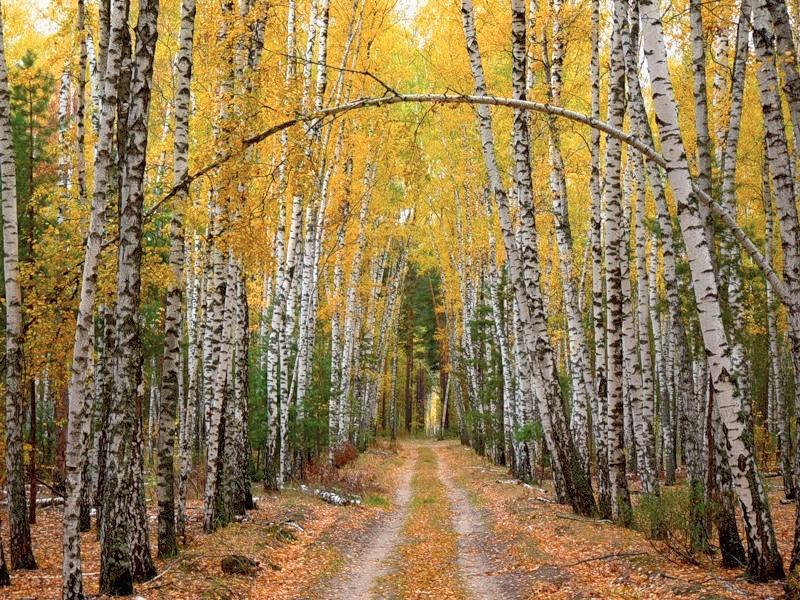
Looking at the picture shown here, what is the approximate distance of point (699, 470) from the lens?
1162cm

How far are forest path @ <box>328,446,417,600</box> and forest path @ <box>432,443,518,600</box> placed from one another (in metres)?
1.08

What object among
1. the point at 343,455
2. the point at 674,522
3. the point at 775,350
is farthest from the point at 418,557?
the point at 343,455

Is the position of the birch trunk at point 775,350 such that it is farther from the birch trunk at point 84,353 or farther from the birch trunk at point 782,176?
the birch trunk at point 84,353

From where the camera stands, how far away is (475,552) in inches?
398

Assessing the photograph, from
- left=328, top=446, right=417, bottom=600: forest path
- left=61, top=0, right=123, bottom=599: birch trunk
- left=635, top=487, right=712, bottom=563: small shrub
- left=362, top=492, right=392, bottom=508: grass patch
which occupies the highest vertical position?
left=61, top=0, right=123, bottom=599: birch trunk

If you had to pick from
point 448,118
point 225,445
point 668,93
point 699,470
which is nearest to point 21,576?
point 225,445

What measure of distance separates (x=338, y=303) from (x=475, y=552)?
12.3m

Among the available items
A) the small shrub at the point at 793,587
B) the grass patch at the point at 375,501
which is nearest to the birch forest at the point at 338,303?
the small shrub at the point at 793,587

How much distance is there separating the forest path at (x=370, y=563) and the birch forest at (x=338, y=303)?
0.26 feet

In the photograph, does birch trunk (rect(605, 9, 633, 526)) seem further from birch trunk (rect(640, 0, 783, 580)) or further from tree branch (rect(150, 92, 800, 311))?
birch trunk (rect(640, 0, 783, 580))

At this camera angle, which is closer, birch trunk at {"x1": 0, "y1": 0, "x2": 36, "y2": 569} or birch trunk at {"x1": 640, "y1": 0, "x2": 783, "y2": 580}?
birch trunk at {"x1": 640, "y1": 0, "x2": 783, "y2": 580}

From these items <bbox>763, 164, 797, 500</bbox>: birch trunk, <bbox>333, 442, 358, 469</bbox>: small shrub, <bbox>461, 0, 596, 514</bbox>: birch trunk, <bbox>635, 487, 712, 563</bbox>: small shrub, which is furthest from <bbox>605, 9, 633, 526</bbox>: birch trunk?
<bbox>333, 442, 358, 469</bbox>: small shrub

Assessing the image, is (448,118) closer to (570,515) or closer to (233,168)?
(570,515)

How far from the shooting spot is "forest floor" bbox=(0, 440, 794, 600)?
6844mm
